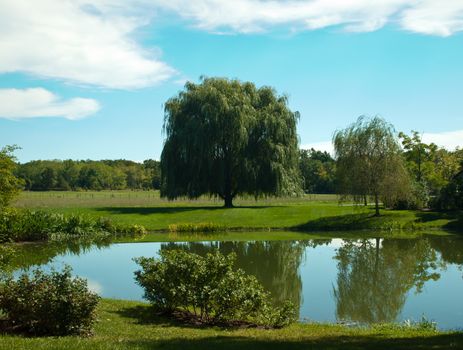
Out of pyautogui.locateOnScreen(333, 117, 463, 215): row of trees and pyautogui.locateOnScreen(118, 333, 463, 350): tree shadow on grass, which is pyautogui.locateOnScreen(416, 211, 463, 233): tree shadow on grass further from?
pyautogui.locateOnScreen(118, 333, 463, 350): tree shadow on grass

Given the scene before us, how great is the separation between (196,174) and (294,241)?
14563 millimetres

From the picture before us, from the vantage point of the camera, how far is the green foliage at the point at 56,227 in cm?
3139

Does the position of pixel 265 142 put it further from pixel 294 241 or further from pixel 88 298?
pixel 88 298

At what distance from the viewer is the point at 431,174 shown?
53094mm

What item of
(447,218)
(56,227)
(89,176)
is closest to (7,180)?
(56,227)

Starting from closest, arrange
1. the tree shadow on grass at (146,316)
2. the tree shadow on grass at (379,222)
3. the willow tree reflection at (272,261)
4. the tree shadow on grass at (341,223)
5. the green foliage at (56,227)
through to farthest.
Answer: the tree shadow on grass at (146,316), the willow tree reflection at (272,261), the green foliage at (56,227), the tree shadow on grass at (379,222), the tree shadow on grass at (341,223)

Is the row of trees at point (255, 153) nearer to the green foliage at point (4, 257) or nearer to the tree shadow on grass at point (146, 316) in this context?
the tree shadow on grass at point (146, 316)

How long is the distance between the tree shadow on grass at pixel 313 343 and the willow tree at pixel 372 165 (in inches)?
1206

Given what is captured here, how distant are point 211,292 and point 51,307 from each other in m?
3.75

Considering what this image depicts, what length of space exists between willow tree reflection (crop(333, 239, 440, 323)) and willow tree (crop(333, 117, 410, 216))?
8401 millimetres

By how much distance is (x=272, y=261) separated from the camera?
940 inches

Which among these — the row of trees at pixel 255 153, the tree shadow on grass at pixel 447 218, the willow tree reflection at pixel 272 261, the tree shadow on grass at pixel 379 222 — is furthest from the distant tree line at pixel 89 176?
the willow tree reflection at pixel 272 261

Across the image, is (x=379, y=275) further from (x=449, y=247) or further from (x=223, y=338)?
(x=223, y=338)

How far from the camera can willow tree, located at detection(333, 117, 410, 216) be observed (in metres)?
39.2
